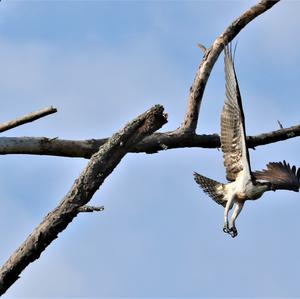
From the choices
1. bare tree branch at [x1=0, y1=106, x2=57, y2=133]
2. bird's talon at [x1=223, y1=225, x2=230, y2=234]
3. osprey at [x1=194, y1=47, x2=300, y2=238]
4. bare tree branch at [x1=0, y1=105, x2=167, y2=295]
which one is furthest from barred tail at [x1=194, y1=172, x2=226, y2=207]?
bare tree branch at [x1=0, y1=105, x2=167, y2=295]

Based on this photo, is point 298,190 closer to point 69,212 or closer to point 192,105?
point 192,105

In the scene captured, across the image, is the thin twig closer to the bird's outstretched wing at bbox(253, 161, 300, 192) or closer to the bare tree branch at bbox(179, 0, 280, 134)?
the bare tree branch at bbox(179, 0, 280, 134)

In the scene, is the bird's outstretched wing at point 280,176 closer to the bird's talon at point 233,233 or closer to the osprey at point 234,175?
the osprey at point 234,175

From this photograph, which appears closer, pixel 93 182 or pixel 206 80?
pixel 93 182

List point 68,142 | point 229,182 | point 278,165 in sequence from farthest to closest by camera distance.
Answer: point 278,165, point 229,182, point 68,142

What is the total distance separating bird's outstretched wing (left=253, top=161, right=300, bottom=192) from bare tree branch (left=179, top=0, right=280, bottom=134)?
4.22 feet

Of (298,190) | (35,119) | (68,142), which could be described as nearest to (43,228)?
(35,119)

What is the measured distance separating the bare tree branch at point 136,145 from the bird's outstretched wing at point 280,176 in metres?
0.57

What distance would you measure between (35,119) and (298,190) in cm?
463

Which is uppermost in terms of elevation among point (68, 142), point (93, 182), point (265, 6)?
point (265, 6)

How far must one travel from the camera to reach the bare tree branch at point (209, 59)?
9.25 metres

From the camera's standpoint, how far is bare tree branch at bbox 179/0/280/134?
925cm

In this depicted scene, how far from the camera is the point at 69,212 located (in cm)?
550

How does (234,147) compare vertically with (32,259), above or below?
above
